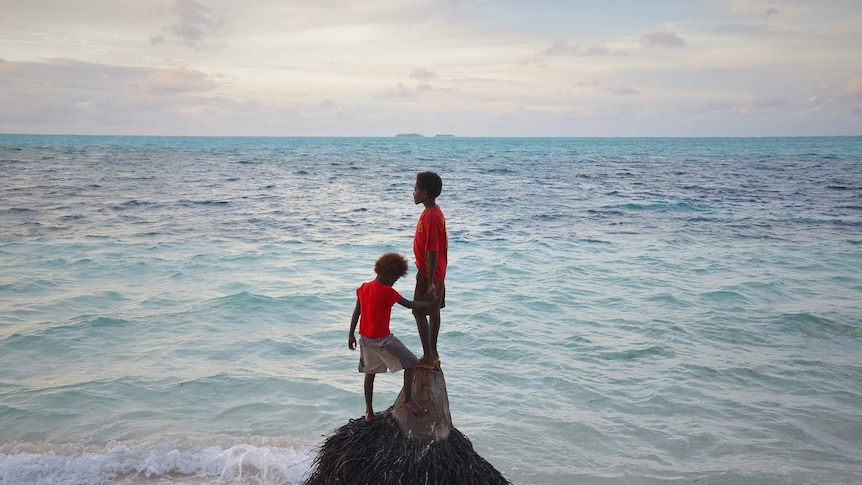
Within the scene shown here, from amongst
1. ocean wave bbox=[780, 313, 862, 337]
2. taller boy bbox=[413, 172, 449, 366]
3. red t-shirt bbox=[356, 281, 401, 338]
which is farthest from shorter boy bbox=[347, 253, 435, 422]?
ocean wave bbox=[780, 313, 862, 337]

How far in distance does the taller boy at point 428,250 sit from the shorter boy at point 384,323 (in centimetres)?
13

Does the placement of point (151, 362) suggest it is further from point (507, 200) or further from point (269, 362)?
point (507, 200)

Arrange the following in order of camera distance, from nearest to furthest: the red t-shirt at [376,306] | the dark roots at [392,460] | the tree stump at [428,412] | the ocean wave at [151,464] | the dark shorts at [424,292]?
the dark roots at [392,460], the tree stump at [428,412], the red t-shirt at [376,306], the dark shorts at [424,292], the ocean wave at [151,464]

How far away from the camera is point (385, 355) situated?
192 inches

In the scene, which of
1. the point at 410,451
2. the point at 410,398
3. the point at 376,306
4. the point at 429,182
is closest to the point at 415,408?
the point at 410,398

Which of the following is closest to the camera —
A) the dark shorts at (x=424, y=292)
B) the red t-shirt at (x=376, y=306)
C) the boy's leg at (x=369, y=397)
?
the red t-shirt at (x=376, y=306)

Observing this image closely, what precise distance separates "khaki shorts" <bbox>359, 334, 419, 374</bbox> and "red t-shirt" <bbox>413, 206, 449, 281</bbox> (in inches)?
24.3

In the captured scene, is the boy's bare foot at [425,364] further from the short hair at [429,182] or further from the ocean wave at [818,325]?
the ocean wave at [818,325]

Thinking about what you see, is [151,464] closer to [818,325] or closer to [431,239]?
[431,239]

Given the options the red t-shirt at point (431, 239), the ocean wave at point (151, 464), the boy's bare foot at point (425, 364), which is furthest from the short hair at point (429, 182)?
the ocean wave at point (151, 464)

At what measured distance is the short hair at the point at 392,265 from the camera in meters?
4.70

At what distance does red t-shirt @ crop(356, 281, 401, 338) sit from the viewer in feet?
15.7

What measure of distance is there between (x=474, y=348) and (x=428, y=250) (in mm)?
5726

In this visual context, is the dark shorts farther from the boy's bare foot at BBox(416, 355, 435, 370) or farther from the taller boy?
the boy's bare foot at BBox(416, 355, 435, 370)
